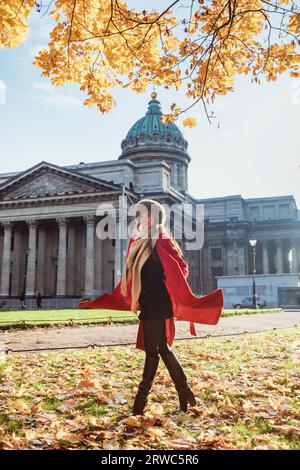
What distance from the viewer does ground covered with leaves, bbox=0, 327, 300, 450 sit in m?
3.89

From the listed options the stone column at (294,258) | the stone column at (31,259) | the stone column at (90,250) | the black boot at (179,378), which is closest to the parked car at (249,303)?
the stone column at (90,250)

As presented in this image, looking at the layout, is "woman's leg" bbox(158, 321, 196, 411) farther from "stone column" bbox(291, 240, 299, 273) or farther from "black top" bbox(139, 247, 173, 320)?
"stone column" bbox(291, 240, 299, 273)

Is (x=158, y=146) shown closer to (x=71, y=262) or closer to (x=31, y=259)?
(x=71, y=262)

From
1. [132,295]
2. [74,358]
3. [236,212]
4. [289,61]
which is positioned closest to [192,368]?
[74,358]

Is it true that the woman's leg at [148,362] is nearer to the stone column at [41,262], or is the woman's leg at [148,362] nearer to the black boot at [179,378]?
the black boot at [179,378]

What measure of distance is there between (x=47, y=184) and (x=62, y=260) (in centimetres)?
876

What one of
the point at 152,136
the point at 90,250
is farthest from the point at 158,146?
the point at 90,250

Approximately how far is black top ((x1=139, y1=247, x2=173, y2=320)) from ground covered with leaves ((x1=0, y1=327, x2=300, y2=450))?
43.1 inches

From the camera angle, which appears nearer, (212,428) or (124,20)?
(212,428)

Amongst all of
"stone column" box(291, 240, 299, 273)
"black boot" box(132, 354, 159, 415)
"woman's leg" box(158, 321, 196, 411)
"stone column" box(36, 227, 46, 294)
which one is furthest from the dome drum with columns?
"black boot" box(132, 354, 159, 415)

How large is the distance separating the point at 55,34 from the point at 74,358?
20.4 feet

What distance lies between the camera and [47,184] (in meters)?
47.8

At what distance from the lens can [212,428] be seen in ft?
14.1
